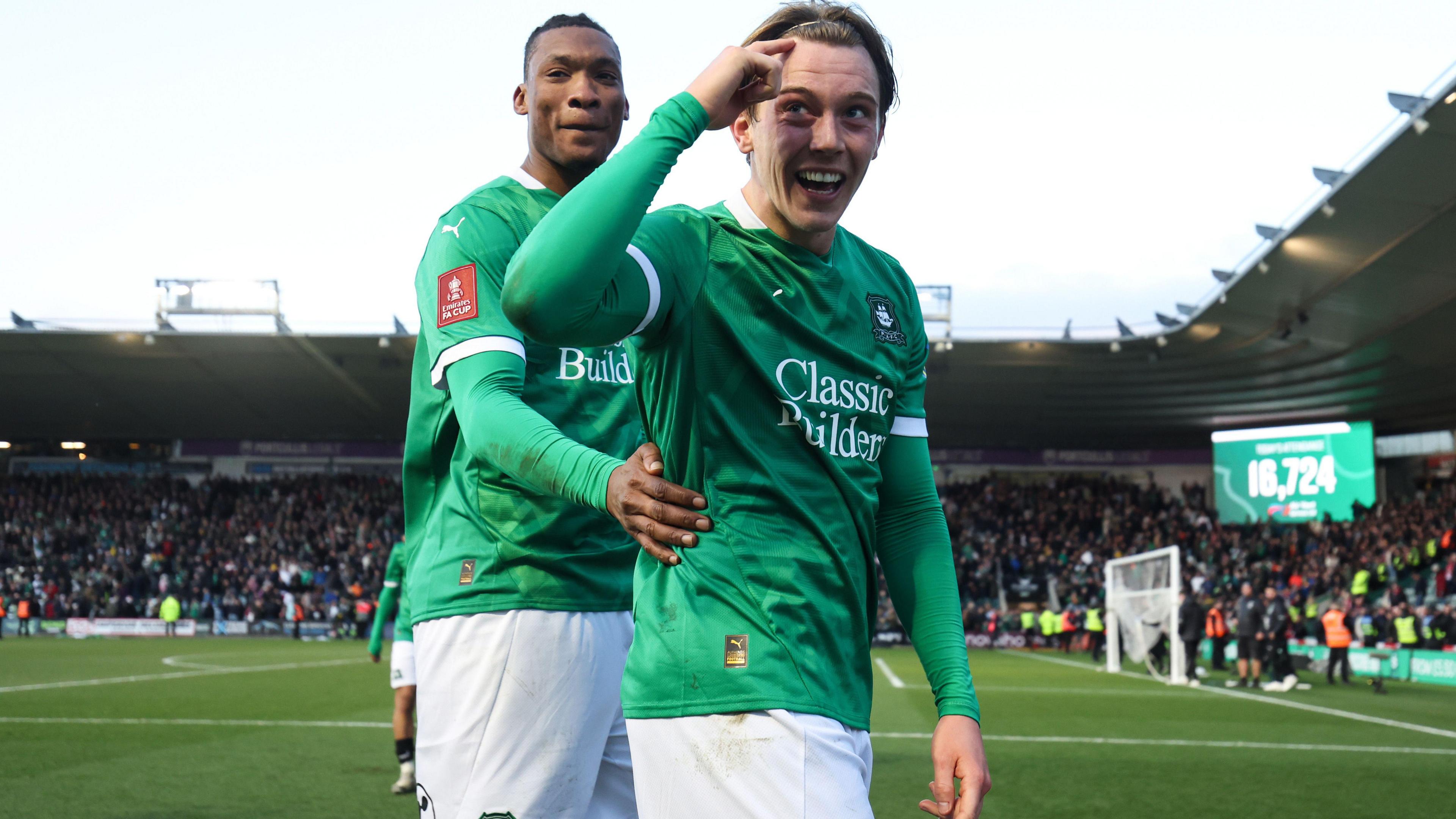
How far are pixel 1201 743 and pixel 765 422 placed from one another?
33.3ft

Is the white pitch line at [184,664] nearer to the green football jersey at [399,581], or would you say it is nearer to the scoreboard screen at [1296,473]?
the green football jersey at [399,581]

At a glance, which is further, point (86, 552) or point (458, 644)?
point (86, 552)

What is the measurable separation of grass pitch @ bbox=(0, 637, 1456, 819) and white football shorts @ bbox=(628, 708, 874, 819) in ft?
17.8

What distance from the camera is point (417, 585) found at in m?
2.94

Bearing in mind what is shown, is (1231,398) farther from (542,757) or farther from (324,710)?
(542,757)

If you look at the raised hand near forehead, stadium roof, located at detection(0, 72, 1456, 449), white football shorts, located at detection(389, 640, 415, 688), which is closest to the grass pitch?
white football shorts, located at detection(389, 640, 415, 688)

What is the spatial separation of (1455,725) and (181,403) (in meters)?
36.7

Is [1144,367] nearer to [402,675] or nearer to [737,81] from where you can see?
[402,675]

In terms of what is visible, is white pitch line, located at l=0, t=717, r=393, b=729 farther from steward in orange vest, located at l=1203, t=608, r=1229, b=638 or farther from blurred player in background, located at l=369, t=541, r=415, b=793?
steward in orange vest, located at l=1203, t=608, r=1229, b=638

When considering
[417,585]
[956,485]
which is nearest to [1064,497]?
[956,485]

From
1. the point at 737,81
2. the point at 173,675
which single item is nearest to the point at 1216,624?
the point at 173,675

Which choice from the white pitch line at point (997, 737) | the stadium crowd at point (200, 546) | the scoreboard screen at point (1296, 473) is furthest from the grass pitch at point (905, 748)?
the scoreboard screen at point (1296, 473)

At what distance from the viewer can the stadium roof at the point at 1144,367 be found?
76.3 feet

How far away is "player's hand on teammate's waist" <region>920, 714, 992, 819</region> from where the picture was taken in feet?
6.25
